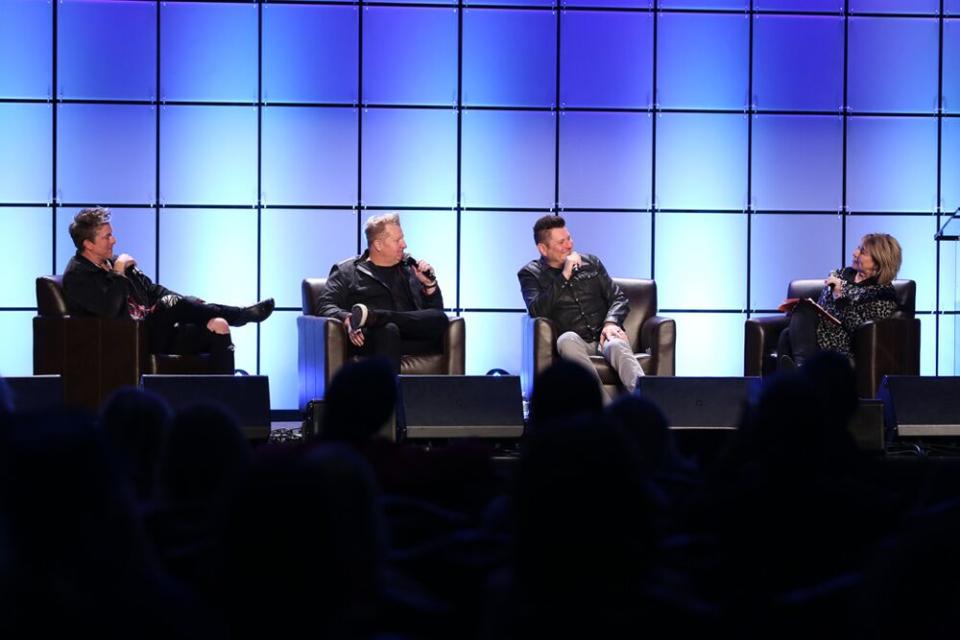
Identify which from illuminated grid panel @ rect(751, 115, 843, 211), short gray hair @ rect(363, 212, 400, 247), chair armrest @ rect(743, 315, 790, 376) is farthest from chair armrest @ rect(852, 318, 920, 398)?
short gray hair @ rect(363, 212, 400, 247)

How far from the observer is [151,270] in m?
8.83

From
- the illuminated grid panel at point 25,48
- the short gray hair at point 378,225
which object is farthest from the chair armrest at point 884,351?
the illuminated grid panel at point 25,48

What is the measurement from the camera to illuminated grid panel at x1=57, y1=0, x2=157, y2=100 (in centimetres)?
875

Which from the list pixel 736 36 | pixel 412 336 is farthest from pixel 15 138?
pixel 736 36

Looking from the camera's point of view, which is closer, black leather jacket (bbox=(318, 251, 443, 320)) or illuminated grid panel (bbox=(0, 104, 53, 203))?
black leather jacket (bbox=(318, 251, 443, 320))

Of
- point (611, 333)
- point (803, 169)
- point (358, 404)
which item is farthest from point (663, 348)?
point (358, 404)

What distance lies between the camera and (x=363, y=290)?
299 inches

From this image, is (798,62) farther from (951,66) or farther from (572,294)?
(572,294)

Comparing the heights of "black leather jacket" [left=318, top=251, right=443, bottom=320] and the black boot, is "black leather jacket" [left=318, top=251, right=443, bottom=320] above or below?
above

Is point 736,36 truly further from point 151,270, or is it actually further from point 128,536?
point 128,536

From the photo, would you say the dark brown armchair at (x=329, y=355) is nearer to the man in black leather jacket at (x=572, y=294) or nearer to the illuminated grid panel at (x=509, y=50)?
the man in black leather jacket at (x=572, y=294)

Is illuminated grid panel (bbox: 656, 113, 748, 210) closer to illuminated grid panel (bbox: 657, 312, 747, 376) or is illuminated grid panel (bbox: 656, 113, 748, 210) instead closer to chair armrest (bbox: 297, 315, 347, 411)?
illuminated grid panel (bbox: 657, 312, 747, 376)

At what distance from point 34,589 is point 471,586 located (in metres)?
1.08

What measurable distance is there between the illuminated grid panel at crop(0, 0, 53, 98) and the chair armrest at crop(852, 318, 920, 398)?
5.31 m
